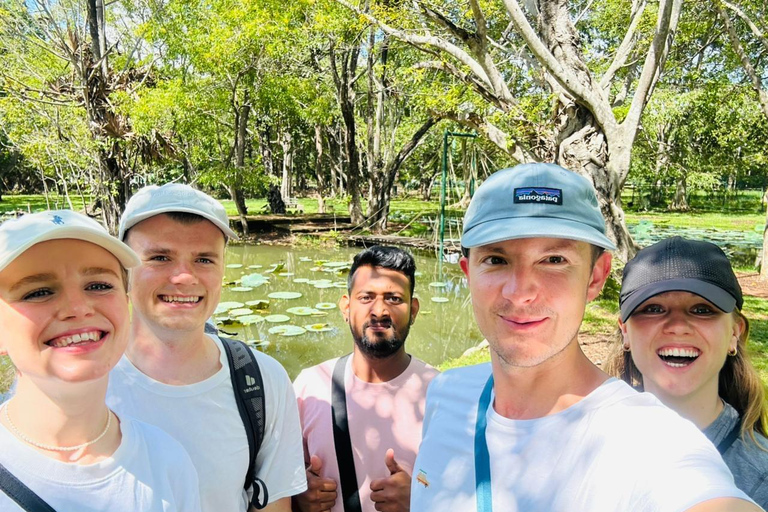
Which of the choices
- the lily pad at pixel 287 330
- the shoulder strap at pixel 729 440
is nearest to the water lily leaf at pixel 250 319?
the lily pad at pixel 287 330

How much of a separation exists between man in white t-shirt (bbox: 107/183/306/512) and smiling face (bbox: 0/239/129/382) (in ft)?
1.33

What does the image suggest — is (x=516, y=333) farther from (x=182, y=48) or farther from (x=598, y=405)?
(x=182, y=48)

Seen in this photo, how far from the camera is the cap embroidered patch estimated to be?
131cm

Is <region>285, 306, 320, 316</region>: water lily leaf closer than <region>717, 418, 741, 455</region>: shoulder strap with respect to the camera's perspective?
No

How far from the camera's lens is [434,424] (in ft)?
5.02

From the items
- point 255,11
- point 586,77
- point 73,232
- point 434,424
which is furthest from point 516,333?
point 255,11

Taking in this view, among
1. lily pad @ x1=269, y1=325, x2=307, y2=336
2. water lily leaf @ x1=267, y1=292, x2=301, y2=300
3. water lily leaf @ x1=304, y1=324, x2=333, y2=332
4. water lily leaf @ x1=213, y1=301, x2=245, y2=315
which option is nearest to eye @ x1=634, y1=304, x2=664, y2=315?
lily pad @ x1=269, y1=325, x2=307, y2=336

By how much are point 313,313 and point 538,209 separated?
8166mm

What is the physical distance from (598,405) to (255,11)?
48.8 ft

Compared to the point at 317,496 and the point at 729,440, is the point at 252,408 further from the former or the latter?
the point at 729,440

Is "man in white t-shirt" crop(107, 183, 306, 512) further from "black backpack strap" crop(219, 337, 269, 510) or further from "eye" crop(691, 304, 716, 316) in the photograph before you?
"eye" crop(691, 304, 716, 316)

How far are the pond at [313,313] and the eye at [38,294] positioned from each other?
5787 millimetres

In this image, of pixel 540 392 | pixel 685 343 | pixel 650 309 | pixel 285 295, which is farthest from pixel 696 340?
pixel 285 295

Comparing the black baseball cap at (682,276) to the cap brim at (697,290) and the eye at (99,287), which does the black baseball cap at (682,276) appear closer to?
the cap brim at (697,290)
